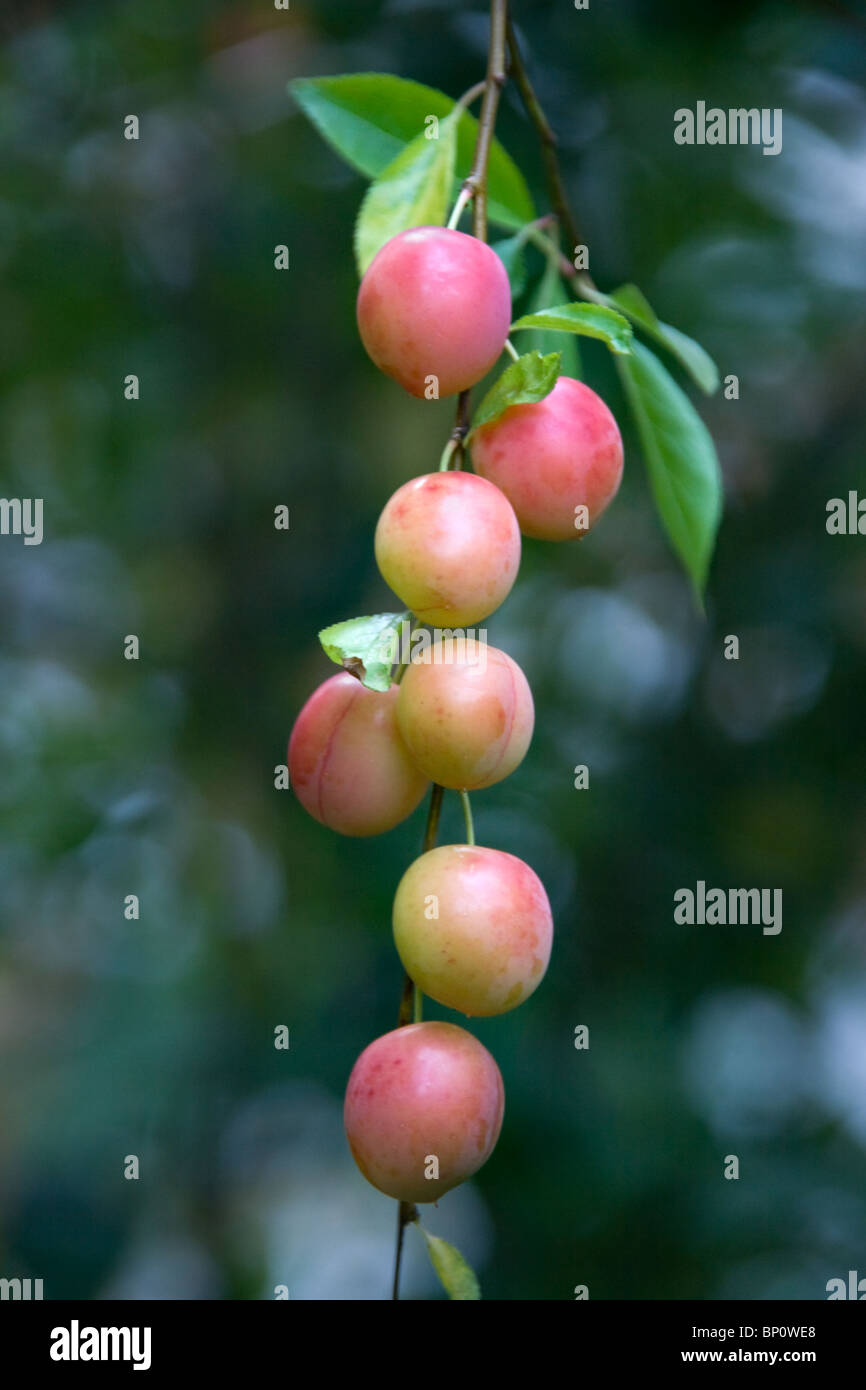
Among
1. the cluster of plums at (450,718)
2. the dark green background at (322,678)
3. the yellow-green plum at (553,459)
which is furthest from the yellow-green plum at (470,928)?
the dark green background at (322,678)

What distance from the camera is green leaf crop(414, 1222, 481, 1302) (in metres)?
0.34

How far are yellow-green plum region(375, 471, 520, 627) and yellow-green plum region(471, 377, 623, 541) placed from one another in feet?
0.08

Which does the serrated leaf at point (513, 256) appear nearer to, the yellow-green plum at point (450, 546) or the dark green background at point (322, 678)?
the yellow-green plum at point (450, 546)

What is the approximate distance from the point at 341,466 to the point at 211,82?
0.31 m

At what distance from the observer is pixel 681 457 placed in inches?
20.1

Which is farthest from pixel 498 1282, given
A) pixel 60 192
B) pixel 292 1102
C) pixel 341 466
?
pixel 60 192

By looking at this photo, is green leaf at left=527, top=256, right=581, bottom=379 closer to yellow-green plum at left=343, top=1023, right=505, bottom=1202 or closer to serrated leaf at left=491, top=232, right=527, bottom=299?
serrated leaf at left=491, top=232, right=527, bottom=299

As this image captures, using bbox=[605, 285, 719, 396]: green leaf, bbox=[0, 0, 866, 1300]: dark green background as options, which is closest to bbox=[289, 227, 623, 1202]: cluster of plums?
bbox=[605, 285, 719, 396]: green leaf

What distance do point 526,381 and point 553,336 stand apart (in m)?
0.15

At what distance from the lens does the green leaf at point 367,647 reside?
314 mm

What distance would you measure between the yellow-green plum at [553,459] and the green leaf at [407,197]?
0.29 feet

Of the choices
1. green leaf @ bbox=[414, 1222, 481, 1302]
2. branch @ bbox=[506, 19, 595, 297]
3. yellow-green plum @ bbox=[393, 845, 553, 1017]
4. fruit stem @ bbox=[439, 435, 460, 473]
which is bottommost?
green leaf @ bbox=[414, 1222, 481, 1302]

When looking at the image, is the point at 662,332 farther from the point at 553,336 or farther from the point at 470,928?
the point at 470,928

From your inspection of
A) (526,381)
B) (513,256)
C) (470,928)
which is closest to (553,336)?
(513,256)
